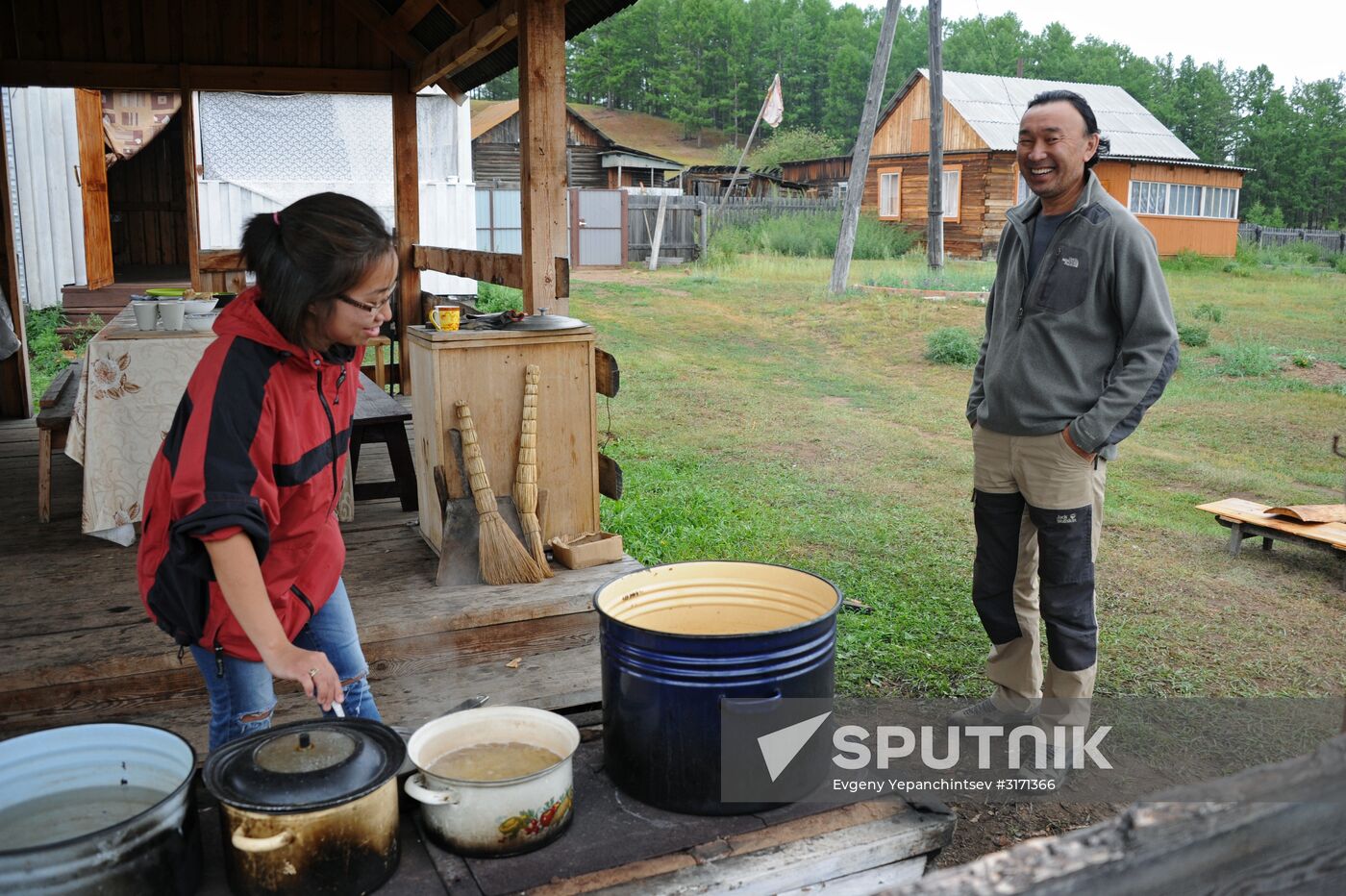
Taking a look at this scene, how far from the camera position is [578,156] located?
30266mm

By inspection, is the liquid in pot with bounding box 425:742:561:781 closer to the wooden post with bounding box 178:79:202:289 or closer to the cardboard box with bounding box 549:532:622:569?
the cardboard box with bounding box 549:532:622:569

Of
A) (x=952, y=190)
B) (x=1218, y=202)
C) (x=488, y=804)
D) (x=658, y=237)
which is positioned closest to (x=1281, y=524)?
(x=488, y=804)

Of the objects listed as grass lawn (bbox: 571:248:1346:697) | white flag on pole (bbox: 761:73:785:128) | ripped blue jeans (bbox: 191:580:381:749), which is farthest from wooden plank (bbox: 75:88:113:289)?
white flag on pole (bbox: 761:73:785:128)

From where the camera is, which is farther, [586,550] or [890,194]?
[890,194]

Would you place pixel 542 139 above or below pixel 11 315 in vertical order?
above

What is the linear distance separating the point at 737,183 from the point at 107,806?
36.3m

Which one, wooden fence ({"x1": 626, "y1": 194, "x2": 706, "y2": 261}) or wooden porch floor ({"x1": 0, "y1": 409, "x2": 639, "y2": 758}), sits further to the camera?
wooden fence ({"x1": 626, "y1": 194, "x2": 706, "y2": 261})

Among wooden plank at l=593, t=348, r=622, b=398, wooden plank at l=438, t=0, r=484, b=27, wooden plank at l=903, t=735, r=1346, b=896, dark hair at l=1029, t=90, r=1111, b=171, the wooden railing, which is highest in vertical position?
wooden plank at l=438, t=0, r=484, b=27

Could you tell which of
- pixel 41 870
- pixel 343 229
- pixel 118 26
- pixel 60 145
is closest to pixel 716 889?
pixel 41 870

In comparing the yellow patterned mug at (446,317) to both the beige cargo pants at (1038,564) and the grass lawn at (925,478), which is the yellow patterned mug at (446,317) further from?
the beige cargo pants at (1038,564)

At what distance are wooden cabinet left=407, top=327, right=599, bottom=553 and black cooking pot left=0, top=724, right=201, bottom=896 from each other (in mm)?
2079

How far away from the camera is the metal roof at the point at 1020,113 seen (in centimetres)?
2673

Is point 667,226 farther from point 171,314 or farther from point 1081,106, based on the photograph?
point 1081,106

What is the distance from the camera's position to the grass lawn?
4816 mm
